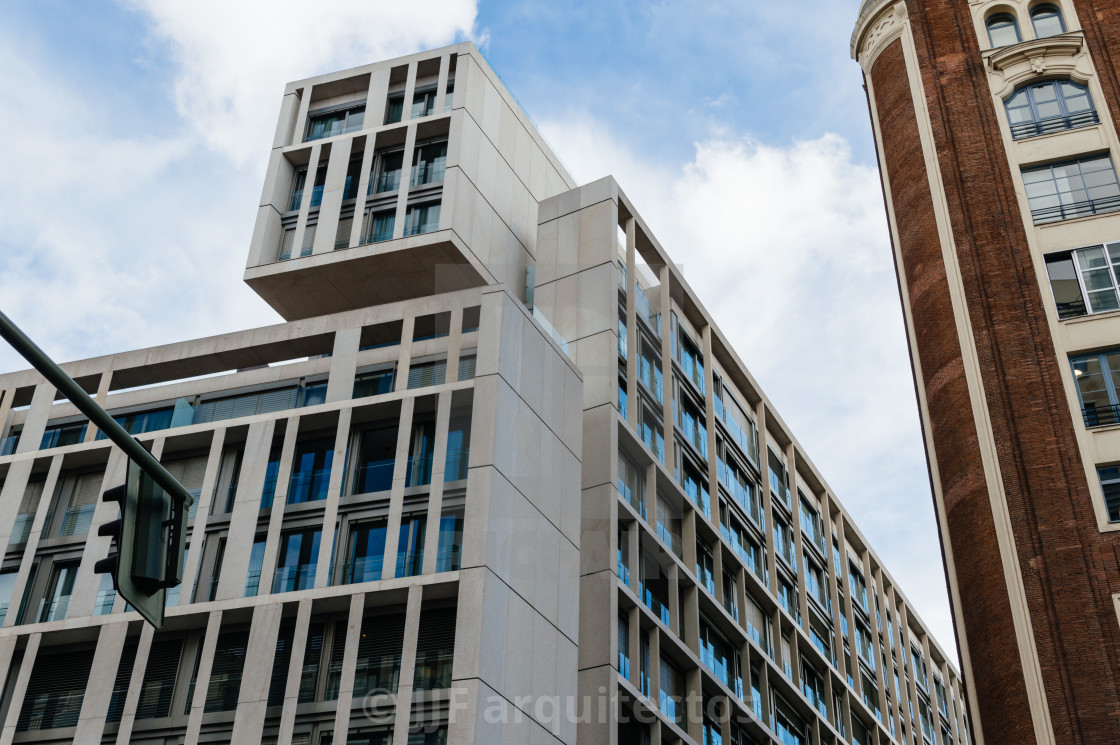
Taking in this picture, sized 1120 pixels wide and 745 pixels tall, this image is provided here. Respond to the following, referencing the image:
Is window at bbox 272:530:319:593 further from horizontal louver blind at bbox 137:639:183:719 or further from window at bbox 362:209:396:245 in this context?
window at bbox 362:209:396:245

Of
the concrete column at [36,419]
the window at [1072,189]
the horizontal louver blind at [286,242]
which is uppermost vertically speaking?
the horizontal louver blind at [286,242]

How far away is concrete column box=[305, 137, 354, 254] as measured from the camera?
48094mm

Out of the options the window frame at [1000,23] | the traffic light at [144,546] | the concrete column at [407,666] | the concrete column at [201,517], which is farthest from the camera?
the window frame at [1000,23]

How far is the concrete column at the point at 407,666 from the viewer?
29.3m

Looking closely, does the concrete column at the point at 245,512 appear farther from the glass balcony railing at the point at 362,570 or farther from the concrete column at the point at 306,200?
the concrete column at the point at 306,200

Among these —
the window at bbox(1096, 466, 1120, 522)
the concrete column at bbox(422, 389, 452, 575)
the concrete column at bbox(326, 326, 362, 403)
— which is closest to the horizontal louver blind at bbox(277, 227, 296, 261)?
the concrete column at bbox(326, 326, 362, 403)

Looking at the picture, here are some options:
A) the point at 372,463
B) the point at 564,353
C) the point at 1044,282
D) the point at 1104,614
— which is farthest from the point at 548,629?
the point at 1044,282

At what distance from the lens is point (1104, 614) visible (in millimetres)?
27641

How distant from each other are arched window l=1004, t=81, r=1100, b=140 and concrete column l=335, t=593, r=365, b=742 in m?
24.1

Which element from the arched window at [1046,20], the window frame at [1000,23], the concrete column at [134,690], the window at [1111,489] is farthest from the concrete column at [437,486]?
the arched window at [1046,20]

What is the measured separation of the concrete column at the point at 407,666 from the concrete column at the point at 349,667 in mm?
1255

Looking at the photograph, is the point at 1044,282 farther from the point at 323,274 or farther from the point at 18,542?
the point at 18,542

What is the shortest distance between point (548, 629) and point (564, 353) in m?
9.93

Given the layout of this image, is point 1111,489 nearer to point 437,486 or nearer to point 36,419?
point 437,486
